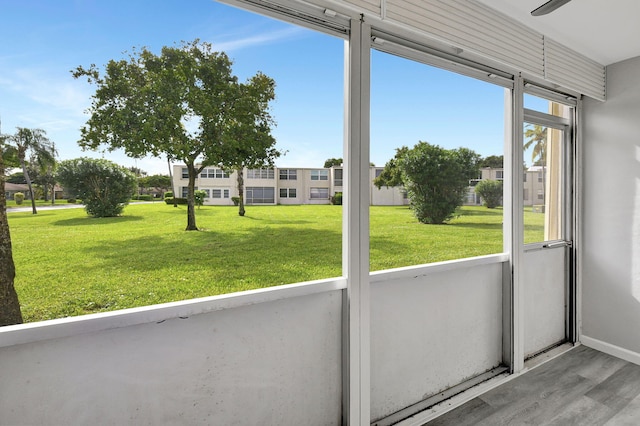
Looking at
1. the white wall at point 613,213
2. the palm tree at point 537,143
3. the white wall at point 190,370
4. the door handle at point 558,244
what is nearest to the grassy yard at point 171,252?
the white wall at point 190,370

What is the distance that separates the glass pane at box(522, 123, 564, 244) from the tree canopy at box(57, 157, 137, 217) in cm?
267

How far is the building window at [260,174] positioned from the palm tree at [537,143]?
216cm

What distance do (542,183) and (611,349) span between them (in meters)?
1.52

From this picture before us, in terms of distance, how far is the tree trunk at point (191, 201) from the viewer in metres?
1.42

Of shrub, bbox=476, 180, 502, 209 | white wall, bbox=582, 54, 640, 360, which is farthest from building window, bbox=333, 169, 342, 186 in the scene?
white wall, bbox=582, 54, 640, 360

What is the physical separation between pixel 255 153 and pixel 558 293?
9.62 ft

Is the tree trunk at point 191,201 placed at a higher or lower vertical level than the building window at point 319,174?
lower

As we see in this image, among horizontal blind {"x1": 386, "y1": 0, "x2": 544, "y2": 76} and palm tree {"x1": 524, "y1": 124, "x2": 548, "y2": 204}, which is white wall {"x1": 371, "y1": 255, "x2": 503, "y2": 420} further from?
horizontal blind {"x1": 386, "y1": 0, "x2": 544, "y2": 76}

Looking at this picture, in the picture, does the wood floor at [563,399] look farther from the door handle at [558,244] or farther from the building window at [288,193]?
the building window at [288,193]

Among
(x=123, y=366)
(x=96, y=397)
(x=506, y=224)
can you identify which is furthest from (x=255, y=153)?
(x=506, y=224)

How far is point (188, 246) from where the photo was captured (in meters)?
1.40

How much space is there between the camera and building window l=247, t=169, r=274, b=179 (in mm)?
1611

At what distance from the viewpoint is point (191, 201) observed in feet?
4.69

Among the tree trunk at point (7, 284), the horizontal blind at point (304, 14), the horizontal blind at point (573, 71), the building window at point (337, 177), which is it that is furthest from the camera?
the horizontal blind at point (573, 71)
